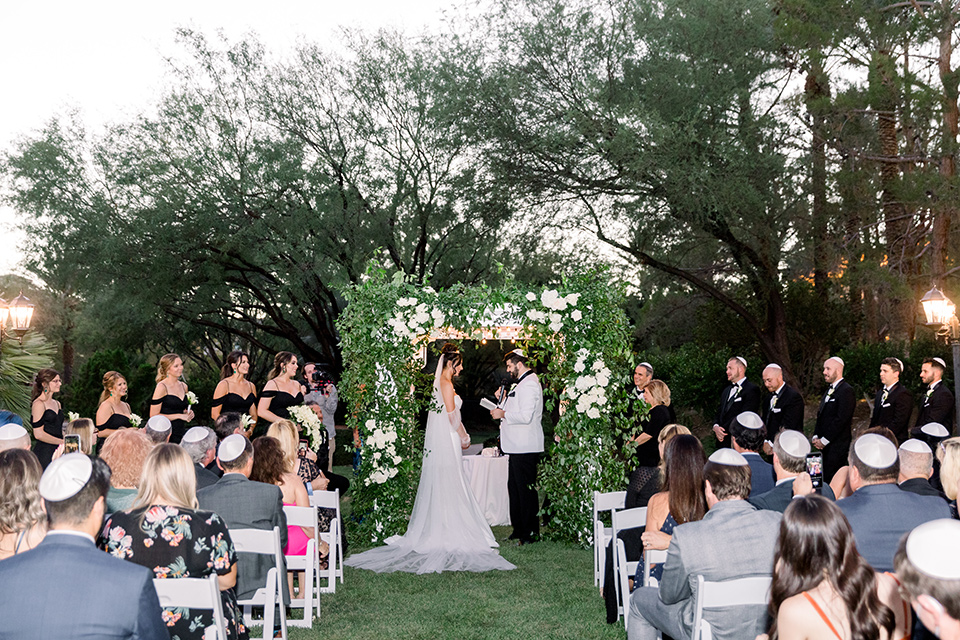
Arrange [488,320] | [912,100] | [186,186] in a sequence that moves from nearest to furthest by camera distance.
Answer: [488,320] < [912,100] < [186,186]

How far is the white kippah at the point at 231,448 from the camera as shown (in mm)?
4855

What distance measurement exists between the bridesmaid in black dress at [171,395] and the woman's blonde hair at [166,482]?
508 centimetres

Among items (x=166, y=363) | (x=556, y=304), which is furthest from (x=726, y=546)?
(x=166, y=363)

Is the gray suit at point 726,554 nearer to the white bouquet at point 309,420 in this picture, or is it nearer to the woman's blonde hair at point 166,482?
the woman's blonde hair at point 166,482

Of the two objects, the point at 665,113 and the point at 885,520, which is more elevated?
the point at 665,113

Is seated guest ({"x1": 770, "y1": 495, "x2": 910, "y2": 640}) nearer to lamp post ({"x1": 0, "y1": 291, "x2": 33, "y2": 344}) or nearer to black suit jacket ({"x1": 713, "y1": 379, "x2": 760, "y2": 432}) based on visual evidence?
black suit jacket ({"x1": 713, "y1": 379, "x2": 760, "y2": 432})

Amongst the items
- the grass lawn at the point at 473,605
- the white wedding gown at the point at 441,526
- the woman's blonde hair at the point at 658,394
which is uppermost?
the woman's blonde hair at the point at 658,394

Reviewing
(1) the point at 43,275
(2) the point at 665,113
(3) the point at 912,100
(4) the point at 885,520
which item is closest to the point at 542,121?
(2) the point at 665,113

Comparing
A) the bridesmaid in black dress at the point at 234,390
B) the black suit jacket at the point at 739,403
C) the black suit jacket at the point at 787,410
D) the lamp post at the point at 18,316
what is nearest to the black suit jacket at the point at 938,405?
the black suit jacket at the point at 787,410

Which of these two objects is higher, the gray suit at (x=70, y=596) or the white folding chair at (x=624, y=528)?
the gray suit at (x=70, y=596)

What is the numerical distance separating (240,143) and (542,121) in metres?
6.25

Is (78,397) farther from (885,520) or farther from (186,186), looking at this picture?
(885,520)

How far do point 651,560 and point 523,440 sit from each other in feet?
13.8

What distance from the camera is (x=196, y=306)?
18688mm
